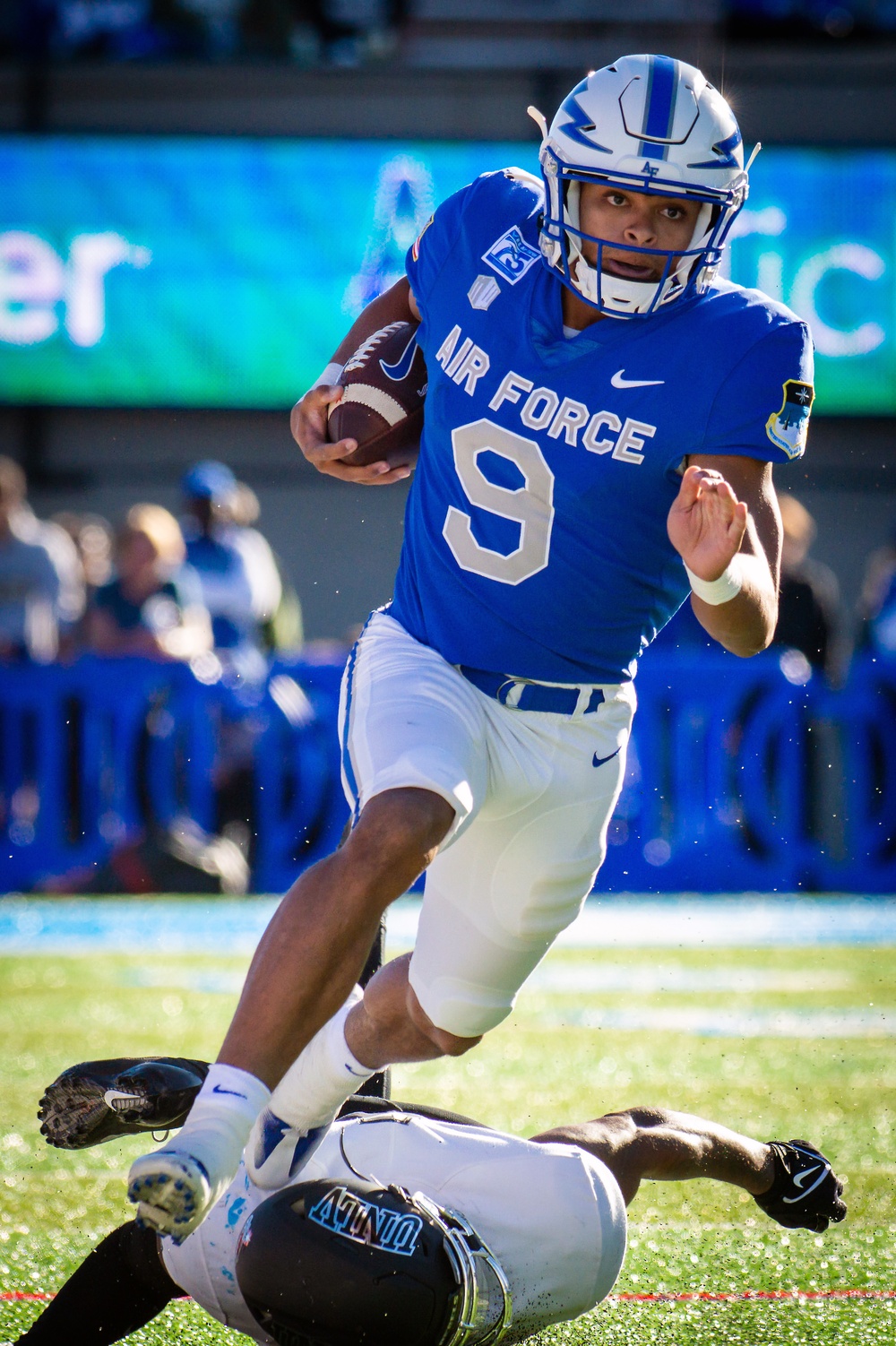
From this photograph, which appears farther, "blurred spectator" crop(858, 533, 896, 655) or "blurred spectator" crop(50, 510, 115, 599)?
"blurred spectator" crop(50, 510, 115, 599)

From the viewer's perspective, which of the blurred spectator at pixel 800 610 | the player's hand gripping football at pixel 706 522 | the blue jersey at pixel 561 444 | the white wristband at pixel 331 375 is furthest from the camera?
the blurred spectator at pixel 800 610

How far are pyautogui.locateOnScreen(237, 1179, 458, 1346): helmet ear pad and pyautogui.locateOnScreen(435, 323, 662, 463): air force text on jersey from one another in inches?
49.4

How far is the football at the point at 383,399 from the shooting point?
3139 mm

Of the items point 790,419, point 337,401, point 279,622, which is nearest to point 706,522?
point 790,419

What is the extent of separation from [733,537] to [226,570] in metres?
5.87

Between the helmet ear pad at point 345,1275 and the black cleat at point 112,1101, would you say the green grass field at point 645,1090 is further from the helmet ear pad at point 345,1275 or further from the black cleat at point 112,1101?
the helmet ear pad at point 345,1275

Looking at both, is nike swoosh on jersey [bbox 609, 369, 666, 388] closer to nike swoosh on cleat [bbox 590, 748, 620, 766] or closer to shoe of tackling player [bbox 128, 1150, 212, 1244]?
nike swoosh on cleat [bbox 590, 748, 620, 766]

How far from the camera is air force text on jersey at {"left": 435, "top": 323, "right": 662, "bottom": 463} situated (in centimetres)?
278

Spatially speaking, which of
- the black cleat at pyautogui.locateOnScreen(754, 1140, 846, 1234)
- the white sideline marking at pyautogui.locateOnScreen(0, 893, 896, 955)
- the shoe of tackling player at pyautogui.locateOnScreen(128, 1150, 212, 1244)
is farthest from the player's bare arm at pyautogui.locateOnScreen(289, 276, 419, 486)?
the white sideline marking at pyautogui.locateOnScreen(0, 893, 896, 955)

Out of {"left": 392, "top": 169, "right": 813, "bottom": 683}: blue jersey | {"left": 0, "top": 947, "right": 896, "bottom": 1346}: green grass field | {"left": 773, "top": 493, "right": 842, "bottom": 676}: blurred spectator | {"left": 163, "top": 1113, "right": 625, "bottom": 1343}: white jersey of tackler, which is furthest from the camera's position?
{"left": 773, "top": 493, "right": 842, "bottom": 676}: blurred spectator

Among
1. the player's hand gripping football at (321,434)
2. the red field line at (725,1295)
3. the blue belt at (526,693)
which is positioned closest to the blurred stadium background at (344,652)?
the red field line at (725,1295)

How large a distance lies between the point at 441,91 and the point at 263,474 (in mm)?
2843

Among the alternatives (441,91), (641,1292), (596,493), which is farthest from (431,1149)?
(441,91)

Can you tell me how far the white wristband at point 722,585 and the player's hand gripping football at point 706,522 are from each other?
1cm
